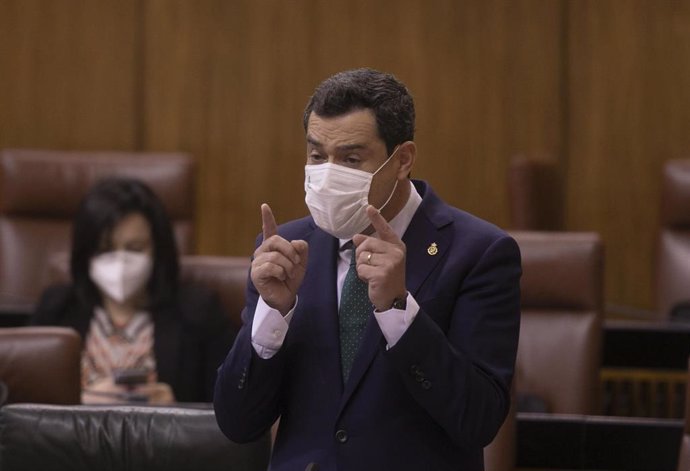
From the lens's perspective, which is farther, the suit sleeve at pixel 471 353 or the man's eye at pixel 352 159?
the man's eye at pixel 352 159

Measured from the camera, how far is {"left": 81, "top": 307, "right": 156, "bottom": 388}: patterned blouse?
3.46m

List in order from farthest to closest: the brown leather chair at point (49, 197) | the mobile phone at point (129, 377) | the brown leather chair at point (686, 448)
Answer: the brown leather chair at point (49, 197) → the mobile phone at point (129, 377) → the brown leather chair at point (686, 448)

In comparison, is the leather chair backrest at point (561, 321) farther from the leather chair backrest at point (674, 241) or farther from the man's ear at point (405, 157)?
the man's ear at point (405, 157)

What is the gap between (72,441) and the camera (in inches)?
86.4

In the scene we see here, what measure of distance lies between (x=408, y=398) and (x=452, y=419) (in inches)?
4.2

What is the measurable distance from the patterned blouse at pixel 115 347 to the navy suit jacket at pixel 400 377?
5.09 feet

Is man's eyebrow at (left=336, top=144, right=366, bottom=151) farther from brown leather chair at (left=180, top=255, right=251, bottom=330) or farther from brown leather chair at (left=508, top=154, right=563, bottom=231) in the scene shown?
brown leather chair at (left=508, top=154, right=563, bottom=231)

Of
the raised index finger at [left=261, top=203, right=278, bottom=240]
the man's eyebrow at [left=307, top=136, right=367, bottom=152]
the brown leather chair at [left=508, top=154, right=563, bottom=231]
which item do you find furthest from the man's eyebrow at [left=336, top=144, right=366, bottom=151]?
the brown leather chair at [left=508, top=154, right=563, bottom=231]

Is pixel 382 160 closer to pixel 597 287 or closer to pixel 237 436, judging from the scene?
pixel 237 436

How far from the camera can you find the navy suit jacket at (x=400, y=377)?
182cm

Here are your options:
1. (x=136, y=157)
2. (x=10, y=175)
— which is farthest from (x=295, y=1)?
(x=10, y=175)

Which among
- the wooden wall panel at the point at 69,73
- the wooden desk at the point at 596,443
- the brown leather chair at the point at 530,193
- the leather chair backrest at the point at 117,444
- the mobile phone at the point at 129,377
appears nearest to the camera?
the leather chair backrest at the point at 117,444

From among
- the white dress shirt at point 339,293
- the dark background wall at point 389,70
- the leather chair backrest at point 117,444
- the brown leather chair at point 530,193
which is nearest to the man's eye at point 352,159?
the white dress shirt at point 339,293

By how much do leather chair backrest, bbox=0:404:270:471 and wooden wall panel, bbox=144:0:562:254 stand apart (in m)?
3.06
